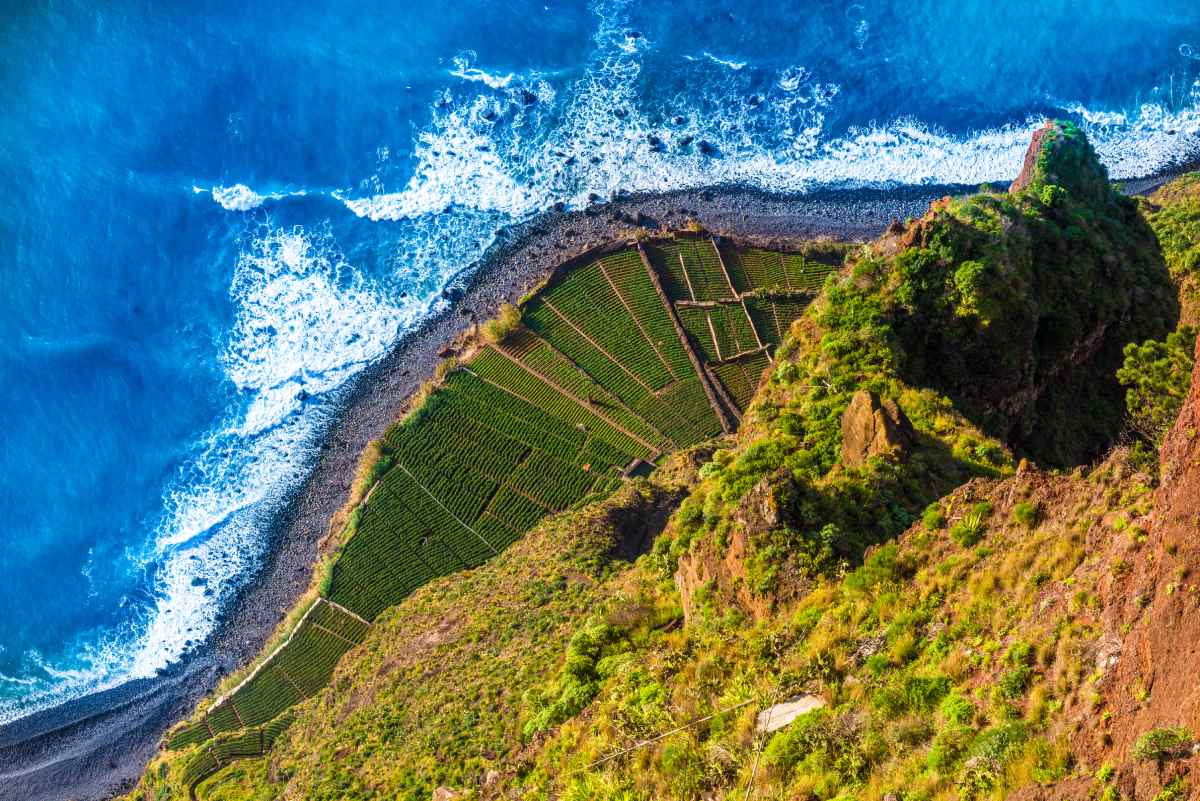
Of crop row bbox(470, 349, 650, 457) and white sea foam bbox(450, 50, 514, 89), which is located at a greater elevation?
white sea foam bbox(450, 50, 514, 89)

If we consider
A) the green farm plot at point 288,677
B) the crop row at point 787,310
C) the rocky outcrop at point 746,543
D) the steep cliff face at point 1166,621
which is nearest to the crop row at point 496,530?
the green farm plot at point 288,677

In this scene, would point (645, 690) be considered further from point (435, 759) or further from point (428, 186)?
point (428, 186)

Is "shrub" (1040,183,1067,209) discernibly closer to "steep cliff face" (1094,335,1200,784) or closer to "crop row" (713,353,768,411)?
"crop row" (713,353,768,411)

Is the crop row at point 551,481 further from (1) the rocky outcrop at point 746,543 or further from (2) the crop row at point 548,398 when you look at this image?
(1) the rocky outcrop at point 746,543

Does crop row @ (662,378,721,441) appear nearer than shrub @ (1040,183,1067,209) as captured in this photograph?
No

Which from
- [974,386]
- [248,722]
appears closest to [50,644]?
[248,722]

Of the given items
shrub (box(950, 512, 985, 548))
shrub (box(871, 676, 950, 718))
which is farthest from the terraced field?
shrub (box(871, 676, 950, 718))

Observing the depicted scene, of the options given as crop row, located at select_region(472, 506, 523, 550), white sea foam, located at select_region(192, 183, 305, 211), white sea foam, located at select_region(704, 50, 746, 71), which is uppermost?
white sea foam, located at select_region(192, 183, 305, 211)
